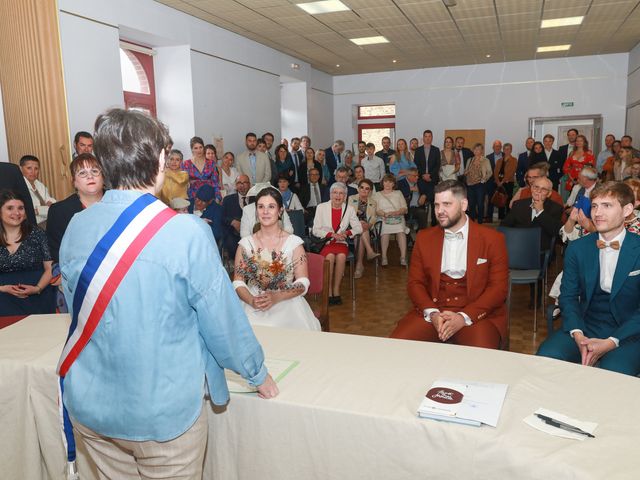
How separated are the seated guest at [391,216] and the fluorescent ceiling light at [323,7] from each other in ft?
8.29

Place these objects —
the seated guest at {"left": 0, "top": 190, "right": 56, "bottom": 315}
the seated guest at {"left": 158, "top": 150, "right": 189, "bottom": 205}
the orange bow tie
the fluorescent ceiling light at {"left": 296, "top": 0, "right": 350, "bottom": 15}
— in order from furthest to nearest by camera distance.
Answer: the fluorescent ceiling light at {"left": 296, "top": 0, "right": 350, "bottom": 15}, the seated guest at {"left": 158, "top": 150, "right": 189, "bottom": 205}, the seated guest at {"left": 0, "top": 190, "right": 56, "bottom": 315}, the orange bow tie

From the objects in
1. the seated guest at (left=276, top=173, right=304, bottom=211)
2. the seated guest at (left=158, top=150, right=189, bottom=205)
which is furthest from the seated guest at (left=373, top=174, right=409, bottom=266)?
the seated guest at (left=158, top=150, right=189, bottom=205)

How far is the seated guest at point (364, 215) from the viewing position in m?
6.84

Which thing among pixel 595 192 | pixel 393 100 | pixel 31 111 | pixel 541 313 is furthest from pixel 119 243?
pixel 393 100

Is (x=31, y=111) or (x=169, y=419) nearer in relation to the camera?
(x=169, y=419)

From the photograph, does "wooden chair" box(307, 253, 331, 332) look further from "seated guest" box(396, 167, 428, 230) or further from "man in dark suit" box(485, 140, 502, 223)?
"man in dark suit" box(485, 140, 502, 223)

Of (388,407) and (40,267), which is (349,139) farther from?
(388,407)

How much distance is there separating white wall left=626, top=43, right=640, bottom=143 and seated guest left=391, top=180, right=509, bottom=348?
9.78 m

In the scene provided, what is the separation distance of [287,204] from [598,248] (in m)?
4.63

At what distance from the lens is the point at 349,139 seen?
14.6 metres

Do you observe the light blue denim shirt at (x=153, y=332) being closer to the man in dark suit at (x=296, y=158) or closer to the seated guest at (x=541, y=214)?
the seated guest at (x=541, y=214)

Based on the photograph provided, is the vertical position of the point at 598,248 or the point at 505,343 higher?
the point at 598,248

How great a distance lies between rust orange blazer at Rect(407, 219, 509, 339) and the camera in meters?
2.98

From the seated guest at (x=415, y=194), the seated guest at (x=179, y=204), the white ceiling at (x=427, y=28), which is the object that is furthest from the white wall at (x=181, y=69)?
the seated guest at (x=415, y=194)
